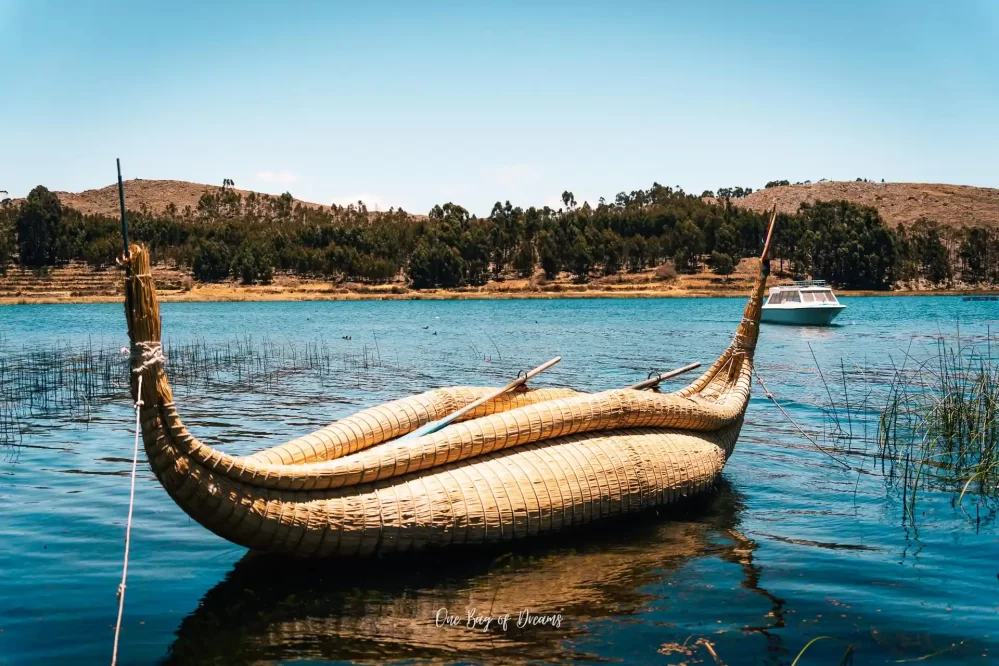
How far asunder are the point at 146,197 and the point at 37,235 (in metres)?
79.7

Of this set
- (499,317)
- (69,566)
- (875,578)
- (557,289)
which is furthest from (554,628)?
(557,289)

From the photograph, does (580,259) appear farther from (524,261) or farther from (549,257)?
(524,261)

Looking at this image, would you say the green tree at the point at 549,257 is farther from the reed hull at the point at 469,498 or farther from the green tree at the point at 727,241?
the reed hull at the point at 469,498

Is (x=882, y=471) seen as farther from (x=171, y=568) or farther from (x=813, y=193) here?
(x=813, y=193)

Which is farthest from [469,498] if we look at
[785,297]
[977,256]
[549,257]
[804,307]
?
[977,256]

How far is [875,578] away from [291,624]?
501cm

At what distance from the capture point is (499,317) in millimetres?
65875

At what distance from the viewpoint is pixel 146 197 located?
622ft

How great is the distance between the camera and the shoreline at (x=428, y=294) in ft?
331

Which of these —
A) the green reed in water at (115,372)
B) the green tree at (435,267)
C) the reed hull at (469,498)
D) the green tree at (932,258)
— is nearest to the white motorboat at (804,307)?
the green reed in water at (115,372)

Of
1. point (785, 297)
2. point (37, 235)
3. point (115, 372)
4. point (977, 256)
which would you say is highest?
point (37, 235)

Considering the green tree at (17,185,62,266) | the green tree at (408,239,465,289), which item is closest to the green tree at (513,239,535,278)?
the green tree at (408,239,465,289)

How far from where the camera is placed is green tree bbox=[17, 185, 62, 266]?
4461 inches

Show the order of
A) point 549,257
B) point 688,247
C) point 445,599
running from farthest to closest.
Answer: point 688,247
point 549,257
point 445,599
